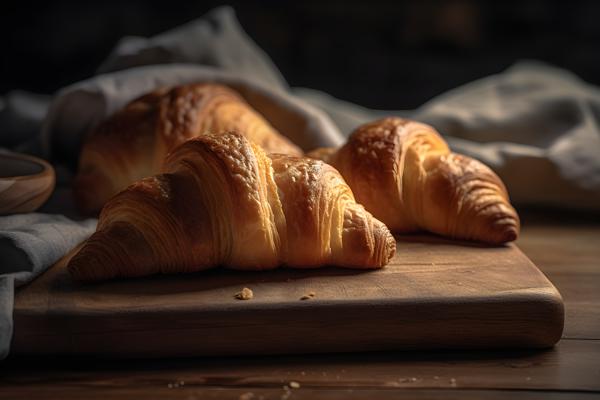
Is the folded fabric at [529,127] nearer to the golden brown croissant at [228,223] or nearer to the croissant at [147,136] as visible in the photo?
the croissant at [147,136]

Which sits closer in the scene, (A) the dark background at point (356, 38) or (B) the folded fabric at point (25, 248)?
(B) the folded fabric at point (25, 248)

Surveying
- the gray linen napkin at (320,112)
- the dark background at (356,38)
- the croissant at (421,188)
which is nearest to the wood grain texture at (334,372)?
the croissant at (421,188)

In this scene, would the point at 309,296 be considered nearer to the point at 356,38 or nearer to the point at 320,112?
the point at 320,112

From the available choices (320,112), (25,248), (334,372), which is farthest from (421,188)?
(25,248)

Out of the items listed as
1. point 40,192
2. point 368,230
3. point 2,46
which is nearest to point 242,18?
point 2,46

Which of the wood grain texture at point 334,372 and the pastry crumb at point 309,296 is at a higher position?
the pastry crumb at point 309,296

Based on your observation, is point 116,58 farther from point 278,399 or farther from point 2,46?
point 278,399

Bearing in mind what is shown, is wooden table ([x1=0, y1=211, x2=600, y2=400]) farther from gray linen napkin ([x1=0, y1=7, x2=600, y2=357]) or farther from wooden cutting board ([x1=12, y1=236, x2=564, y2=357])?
gray linen napkin ([x1=0, y1=7, x2=600, y2=357])
